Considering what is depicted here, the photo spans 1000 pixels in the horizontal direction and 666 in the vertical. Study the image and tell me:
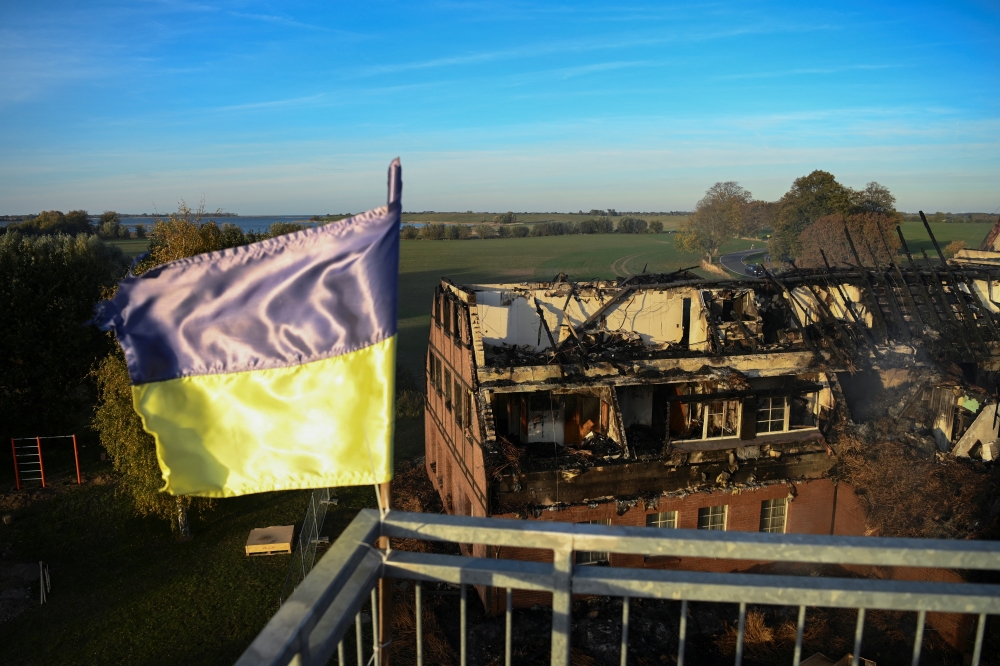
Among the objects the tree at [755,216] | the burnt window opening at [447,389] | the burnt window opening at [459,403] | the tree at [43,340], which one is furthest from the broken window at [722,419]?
the tree at [755,216]

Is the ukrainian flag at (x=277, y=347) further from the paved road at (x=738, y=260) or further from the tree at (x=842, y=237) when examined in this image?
the paved road at (x=738, y=260)

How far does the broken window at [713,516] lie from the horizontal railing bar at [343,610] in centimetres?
1697

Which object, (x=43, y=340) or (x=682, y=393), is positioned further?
(x=43, y=340)

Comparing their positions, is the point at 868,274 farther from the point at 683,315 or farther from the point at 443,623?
the point at 443,623

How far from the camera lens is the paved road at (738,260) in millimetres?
91625

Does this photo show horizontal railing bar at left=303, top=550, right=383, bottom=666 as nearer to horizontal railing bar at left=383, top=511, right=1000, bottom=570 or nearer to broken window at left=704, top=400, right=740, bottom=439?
horizontal railing bar at left=383, top=511, right=1000, bottom=570

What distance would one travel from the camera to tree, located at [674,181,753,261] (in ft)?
313

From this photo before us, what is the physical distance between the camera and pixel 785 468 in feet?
62.7

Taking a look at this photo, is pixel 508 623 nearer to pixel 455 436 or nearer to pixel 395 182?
pixel 395 182

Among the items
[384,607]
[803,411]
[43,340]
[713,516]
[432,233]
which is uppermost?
[432,233]

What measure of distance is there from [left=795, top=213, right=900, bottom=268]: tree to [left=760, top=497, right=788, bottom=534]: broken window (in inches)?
2070

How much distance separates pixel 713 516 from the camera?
62.7 ft

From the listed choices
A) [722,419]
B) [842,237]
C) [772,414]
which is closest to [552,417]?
[722,419]

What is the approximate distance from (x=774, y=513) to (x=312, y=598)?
19.2m
